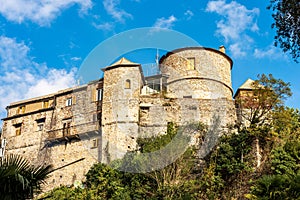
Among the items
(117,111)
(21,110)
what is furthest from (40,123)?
(117,111)

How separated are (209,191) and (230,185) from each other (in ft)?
5.00

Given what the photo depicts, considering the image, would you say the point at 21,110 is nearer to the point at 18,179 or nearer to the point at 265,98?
the point at 265,98

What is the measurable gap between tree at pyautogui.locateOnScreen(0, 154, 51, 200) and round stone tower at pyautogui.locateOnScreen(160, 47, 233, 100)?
22.7 metres

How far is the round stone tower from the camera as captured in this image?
3391 centimetres

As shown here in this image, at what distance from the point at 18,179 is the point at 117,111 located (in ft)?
71.5

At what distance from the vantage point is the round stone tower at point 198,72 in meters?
33.9

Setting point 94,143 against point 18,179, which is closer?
point 18,179

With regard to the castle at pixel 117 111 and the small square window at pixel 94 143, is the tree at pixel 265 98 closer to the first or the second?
the castle at pixel 117 111

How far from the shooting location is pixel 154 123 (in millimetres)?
31781

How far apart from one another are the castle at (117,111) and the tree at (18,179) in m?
19.1

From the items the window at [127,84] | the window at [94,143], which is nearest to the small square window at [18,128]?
the window at [94,143]

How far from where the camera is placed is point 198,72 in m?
34.6

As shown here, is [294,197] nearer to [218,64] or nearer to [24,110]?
[218,64]

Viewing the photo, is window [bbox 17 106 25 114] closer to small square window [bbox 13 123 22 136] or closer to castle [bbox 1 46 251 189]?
castle [bbox 1 46 251 189]
